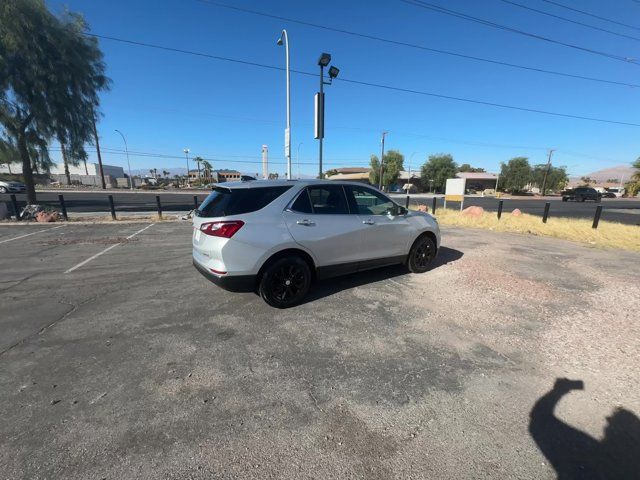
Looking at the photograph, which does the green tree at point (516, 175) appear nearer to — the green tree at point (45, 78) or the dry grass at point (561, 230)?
the dry grass at point (561, 230)

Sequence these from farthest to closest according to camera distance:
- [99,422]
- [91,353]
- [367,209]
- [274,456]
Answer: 1. [367,209]
2. [91,353]
3. [99,422]
4. [274,456]

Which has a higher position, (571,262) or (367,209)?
(367,209)

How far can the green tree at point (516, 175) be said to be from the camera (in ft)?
209

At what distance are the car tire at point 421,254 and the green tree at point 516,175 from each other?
7101 centimetres

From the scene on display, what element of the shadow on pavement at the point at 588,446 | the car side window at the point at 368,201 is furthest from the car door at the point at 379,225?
the shadow on pavement at the point at 588,446

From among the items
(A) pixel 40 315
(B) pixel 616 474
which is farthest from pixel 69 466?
(B) pixel 616 474

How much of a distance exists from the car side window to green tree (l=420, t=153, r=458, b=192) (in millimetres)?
64350

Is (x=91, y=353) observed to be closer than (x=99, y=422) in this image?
No

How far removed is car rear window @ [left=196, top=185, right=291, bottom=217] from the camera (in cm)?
385

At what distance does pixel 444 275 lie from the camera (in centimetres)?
572

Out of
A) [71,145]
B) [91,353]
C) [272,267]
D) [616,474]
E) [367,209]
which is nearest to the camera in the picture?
[616,474]

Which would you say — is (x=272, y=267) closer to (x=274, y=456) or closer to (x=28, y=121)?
(x=274, y=456)

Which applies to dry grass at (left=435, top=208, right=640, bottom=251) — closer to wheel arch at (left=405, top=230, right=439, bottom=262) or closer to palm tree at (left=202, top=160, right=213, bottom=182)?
wheel arch at (left=405, top=230, right=439, bottom=262)

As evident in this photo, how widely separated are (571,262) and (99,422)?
8509 mm
